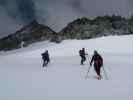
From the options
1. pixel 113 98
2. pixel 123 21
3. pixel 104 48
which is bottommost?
pixel 113 98

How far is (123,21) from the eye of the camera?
350 ft

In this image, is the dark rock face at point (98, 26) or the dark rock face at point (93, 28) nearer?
the dark rock face at point (93, 28)

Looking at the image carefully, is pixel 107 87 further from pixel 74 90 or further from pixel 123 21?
pixel 123 21

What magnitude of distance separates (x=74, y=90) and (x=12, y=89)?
9.52 feet

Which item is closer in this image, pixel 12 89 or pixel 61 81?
pixel 12 89

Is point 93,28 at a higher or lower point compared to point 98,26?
lower

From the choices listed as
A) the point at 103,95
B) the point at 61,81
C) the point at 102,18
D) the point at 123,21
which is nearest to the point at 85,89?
the point at 103,95

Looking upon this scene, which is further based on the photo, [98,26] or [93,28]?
[98,26]

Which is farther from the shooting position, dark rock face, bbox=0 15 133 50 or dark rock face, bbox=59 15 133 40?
dark rock face, bbox=59 15 133 40

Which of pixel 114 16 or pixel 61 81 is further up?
pixel 114 16

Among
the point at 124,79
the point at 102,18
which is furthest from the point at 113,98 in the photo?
the point at 102,18

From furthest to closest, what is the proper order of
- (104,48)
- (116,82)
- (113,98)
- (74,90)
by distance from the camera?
(104,48) < (116,82) < (74,90) < (113,98)

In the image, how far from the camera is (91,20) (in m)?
122

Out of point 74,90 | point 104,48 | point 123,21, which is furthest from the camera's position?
point 123,21
